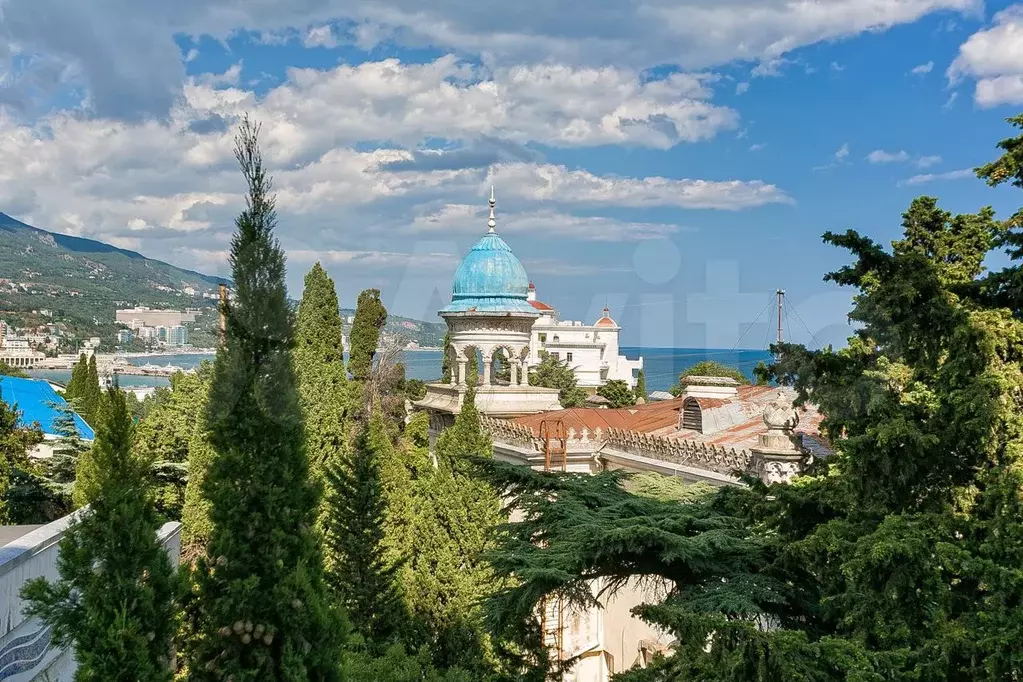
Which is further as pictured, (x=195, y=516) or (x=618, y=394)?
(x=618, y=394)

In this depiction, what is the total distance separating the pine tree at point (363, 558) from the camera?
38.0 ft

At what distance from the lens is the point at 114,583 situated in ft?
18.8

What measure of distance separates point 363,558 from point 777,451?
228 inches

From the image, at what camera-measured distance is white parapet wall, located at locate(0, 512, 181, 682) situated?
22.0 ft

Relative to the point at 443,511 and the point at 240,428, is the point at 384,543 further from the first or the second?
the point at 240,428

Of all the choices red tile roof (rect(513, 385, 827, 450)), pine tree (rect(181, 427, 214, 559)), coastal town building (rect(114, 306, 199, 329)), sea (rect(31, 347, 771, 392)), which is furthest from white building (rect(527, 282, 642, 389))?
pine tree (rect(181, 427, 214, 559))

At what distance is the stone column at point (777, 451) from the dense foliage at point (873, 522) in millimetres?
3221

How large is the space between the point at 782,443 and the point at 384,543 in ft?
20.3

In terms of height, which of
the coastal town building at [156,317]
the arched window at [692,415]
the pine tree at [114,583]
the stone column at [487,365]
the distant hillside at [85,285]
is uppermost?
the distant hillside at [85,285]

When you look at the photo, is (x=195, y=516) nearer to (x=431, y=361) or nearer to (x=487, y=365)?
(x=487, y=365)

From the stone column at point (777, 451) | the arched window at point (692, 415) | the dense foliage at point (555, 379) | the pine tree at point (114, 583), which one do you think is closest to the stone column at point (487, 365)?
the arched window at point (692, 415)

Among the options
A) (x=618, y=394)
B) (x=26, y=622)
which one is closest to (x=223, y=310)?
(x=26, y=622)

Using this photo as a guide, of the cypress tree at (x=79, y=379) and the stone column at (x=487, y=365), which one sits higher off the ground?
the stone column at (x=487, y=365)

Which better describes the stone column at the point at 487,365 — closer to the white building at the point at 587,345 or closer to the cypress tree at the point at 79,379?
the cypress tree at the point at 79,379
